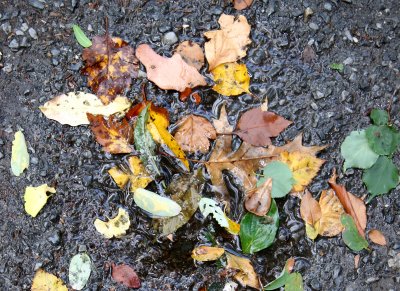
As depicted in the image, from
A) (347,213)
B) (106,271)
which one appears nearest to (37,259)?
(106,271)

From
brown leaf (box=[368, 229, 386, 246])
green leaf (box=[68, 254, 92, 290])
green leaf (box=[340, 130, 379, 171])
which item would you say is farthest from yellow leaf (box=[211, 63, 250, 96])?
green leaf (box=[68, 254, 92, 290])

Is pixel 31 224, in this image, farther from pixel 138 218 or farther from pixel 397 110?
pixel 397 110

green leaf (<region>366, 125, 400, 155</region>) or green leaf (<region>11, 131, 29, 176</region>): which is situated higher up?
green leaf (<region>366, 125, 400, 155</region>)

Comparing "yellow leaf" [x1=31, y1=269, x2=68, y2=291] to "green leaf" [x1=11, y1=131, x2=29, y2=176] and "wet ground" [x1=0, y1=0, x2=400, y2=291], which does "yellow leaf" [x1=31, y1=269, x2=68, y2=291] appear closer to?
"wet ground" [x1=0, y1=0, x2=400, y2=291]

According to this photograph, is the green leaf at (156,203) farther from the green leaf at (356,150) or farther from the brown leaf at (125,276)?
the green leaf at (356,150)

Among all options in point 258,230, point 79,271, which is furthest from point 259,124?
point 79,271

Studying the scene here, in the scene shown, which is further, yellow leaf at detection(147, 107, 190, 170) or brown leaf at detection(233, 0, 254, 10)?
brown leaf at detection(233, 0, 254, 10)

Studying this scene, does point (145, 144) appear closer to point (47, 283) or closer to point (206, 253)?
point (206, 253)
